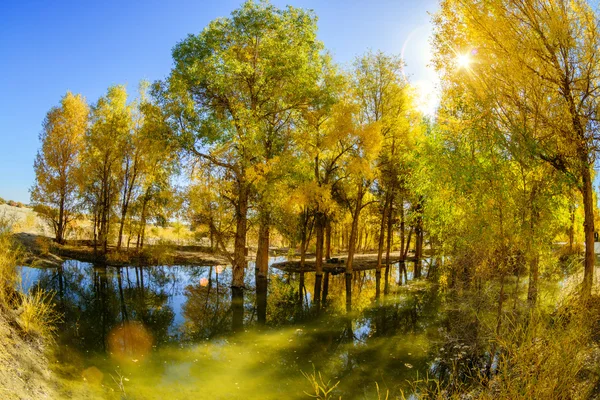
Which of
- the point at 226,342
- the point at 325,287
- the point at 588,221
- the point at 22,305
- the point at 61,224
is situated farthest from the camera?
the point at 61,224

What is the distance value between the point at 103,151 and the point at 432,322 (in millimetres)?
24050

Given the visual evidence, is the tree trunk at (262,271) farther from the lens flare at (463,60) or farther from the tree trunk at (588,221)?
the lens flare at (463,60)

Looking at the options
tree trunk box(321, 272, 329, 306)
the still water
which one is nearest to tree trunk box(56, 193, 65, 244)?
the still water

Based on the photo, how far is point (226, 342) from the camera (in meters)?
10.6

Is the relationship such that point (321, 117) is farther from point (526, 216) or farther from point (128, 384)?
point (128, 384)

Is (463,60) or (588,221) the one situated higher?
(463,60)

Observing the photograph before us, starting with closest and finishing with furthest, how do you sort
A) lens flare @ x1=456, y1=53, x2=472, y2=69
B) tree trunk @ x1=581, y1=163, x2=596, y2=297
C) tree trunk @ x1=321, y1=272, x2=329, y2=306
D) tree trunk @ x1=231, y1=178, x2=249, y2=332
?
1. lens flare @ x1=456, y1=53, x2=472, y2=69
2. tree trunk @ x1=581, y1=163, x2=596, y2=297
3. tree trunk @ x1=321, y1=272, x2=329, y2=306
4. tree trunk @ x1=231, y1=178, x2=249, y2=332

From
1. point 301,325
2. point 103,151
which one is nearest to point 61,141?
point 103,151

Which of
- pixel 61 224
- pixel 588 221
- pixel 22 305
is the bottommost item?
pixel 22 305

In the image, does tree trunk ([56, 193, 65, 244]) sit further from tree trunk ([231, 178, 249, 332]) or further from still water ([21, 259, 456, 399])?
tree trunk ([231, 178, 249, 332])

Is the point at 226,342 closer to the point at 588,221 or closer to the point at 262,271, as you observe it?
the point at 588,221

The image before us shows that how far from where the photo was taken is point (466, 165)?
27.8 feet

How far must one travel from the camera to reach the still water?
7520 mm

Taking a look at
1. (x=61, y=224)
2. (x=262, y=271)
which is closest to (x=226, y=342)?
(x=262, y=271)
